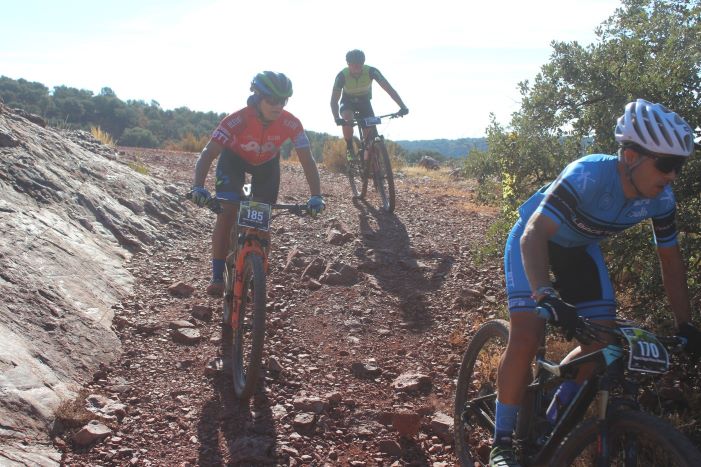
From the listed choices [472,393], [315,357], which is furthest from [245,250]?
[472,393]

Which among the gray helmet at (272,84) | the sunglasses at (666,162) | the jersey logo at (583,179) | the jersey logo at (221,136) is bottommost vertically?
the jersey logo at (583,179)

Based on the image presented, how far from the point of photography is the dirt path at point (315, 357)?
3703 mm

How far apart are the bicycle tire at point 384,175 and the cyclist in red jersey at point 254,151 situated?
12.3 feet

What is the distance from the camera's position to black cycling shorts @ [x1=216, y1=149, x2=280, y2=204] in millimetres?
4895

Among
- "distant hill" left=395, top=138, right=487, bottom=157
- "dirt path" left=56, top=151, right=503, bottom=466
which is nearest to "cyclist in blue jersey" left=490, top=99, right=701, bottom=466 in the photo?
"dirt path" left=56, top=151, right=503, bottom=466

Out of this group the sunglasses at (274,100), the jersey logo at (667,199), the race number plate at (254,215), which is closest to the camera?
the jersey logo at (667,199)

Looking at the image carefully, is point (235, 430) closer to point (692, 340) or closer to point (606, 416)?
point (606, 416)

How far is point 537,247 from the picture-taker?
8.72 ft

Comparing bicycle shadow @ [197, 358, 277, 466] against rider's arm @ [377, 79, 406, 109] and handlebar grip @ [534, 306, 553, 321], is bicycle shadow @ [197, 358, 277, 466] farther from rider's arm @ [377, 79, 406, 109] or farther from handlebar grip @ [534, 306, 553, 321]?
rider's arm @ [377, 79, 406, 109]

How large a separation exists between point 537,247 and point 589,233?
40 cm

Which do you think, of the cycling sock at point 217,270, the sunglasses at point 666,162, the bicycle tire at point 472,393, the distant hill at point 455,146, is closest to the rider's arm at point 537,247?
the sunglasses at point 666,162

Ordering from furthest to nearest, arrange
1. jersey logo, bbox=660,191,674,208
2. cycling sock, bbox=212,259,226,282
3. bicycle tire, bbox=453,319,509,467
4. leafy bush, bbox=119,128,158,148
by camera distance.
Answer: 1. leafy bush, bbox=119,128,158,148
2. cycling sock, bbox=212,259,226,282
3. bicycle tire, bbox=453,319,509,467
4. jersey logo, bbox=660,191,674,208

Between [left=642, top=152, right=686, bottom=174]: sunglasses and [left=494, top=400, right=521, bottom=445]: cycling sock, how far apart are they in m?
1.21

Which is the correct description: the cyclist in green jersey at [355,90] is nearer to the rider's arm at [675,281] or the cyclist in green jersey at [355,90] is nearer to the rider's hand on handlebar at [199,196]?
the rider's hand on handlebar at [199,196]
